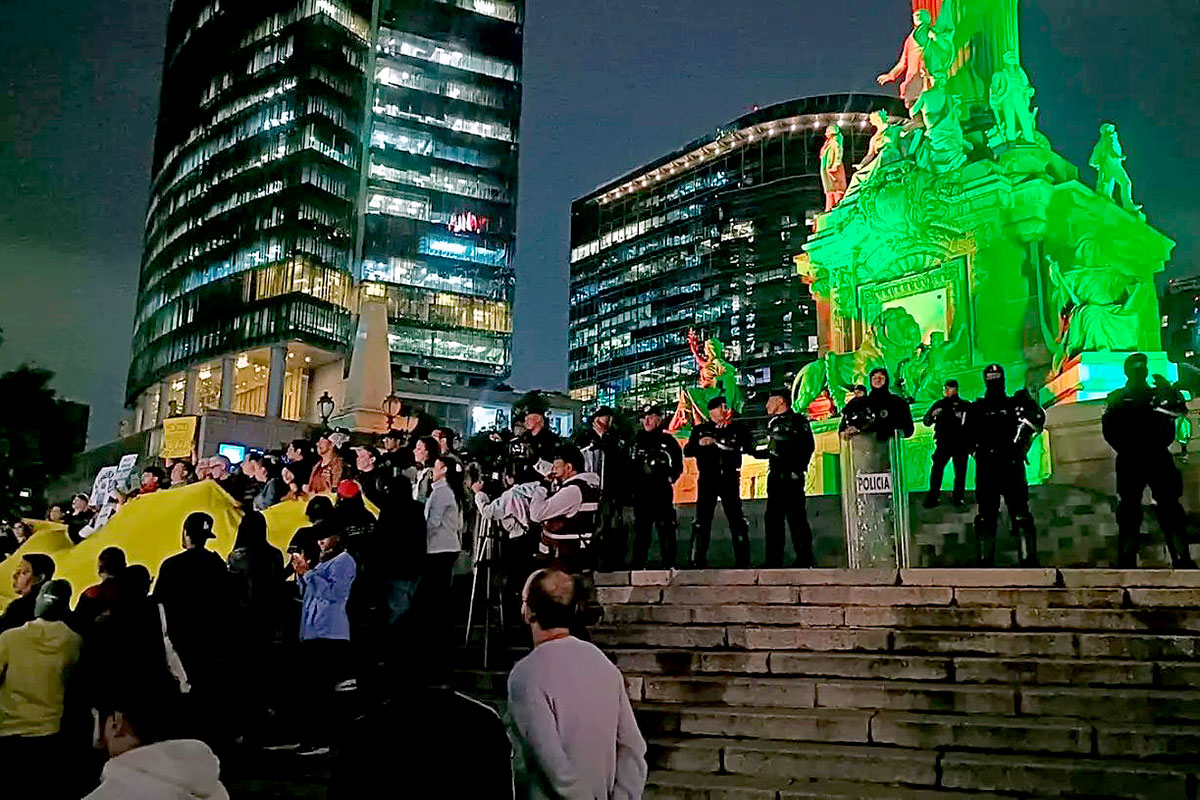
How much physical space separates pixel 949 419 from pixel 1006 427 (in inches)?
40.3

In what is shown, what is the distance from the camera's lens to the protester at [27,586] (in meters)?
6.07

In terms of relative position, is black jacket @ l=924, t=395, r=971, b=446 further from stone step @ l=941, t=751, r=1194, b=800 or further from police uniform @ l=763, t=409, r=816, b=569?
stone step @ l=941, t=751, r=1194, b=800

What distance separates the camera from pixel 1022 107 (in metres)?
20.0

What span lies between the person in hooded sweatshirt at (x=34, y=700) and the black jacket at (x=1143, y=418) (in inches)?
335

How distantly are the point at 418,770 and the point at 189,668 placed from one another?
4.68 meters

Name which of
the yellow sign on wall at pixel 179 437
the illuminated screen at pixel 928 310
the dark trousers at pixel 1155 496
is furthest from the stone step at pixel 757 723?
the illuminated screen at pixel 928 310

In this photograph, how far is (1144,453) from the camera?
28.0 ft

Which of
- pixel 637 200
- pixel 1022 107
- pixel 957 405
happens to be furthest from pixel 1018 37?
pixel 637 200

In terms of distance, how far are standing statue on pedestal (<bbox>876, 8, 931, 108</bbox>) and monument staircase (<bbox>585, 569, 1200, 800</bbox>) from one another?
17.1 meters

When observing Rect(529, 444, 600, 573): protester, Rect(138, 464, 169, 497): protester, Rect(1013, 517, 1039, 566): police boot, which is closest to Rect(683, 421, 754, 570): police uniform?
Rect(529, 444, 600, 573): protester

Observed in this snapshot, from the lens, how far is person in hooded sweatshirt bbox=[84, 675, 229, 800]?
2.47 m

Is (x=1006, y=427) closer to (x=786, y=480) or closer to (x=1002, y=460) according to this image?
(x=1002, y=460)

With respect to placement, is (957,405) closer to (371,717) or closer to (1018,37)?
(371,717)

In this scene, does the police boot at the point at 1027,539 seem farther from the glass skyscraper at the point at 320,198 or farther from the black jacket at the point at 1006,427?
the glass skyscraper at the point at 320,198
